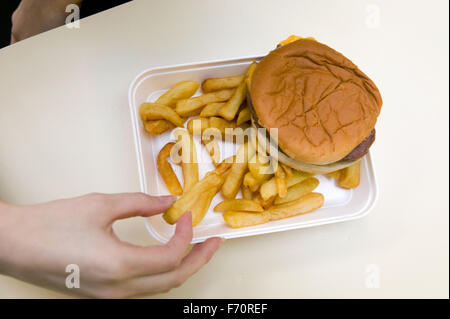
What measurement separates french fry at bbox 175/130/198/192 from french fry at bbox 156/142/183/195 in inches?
2.6

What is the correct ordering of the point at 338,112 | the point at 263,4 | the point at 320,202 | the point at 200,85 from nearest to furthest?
1. the point at 338,112
2. the point at 320,202
3. the point at 200,85
4. the point at 263,4

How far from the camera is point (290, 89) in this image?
1.23 m

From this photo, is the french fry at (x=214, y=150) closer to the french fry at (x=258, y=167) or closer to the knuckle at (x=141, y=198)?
the french fry at (x=258, y=167)

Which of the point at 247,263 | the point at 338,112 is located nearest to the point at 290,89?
the point at 338,112

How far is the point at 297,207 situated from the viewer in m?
1.35

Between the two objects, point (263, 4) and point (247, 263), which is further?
point (263, 4)

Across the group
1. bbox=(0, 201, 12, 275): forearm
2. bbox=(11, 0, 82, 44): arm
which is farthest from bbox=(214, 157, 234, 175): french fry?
bbox=(11, 0, 82, 44): arm

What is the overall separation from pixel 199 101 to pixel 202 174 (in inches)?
12.9

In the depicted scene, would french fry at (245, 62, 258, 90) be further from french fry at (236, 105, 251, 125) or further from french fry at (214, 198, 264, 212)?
french fry at (214, 198, 264, 212)

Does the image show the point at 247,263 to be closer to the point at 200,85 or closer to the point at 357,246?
the point at 357,246

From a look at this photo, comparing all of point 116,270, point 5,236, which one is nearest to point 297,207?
point 116,270

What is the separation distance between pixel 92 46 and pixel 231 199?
39.5 inches

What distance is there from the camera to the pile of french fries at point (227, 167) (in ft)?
4.33

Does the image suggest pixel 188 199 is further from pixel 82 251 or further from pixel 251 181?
pixel 82 251
